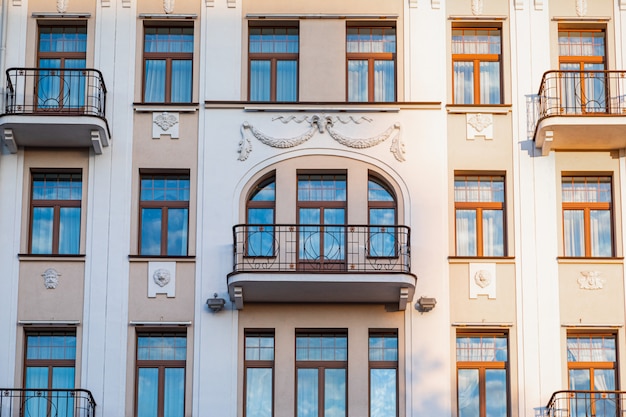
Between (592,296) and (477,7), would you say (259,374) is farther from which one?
(477,7)

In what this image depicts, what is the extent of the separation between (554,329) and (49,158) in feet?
31.5

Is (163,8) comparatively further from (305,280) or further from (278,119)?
(305,280)

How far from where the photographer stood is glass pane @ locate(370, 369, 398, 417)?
25406mm

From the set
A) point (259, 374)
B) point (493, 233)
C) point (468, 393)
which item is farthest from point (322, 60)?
point (468, 393)

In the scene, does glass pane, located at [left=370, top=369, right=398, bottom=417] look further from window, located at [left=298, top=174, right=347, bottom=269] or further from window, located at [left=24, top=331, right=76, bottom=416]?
window, located at [left=24, top=331, right=76, bottom=416]

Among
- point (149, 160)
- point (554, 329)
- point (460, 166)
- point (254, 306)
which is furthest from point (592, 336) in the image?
point (149, 160)

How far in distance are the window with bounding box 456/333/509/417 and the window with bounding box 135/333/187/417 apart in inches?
193

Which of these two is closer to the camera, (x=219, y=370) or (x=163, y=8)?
(x=219, y=370)

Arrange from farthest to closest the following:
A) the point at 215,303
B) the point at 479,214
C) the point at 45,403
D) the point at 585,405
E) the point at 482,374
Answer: the point at 479,214 < the point at 482,374 < the point at 215,303 < the point at 45,403 < the point at 585,405

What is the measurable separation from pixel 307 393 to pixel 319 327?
3.87ft

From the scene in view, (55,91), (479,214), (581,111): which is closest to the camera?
(479,214)

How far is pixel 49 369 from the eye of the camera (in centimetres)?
2552

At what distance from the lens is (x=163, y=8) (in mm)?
27219

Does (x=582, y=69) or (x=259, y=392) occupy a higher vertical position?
(x=582, y=69)
